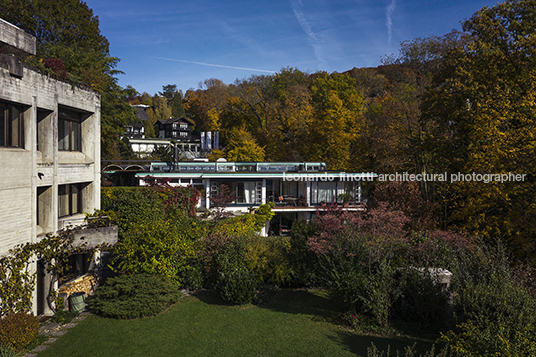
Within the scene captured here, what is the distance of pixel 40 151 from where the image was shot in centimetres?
1328

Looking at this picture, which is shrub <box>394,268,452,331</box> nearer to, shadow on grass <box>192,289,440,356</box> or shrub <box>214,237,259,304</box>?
shadow on grass <box>192,289,440,356</box>

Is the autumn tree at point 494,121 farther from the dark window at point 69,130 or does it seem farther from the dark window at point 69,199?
the dark window at point 69,130

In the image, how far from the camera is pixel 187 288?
16266 mm

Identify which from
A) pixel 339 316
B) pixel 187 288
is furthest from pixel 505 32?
pixel 187 288

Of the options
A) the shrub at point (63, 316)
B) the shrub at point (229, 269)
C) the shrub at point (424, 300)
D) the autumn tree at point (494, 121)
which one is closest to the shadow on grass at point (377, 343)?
the shrub at point (424, 300)

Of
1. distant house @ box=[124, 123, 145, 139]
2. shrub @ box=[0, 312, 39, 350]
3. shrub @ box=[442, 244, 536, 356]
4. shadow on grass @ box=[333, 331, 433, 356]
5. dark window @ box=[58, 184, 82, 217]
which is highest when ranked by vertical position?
distant house @ box=[124, 123, 145, 139]

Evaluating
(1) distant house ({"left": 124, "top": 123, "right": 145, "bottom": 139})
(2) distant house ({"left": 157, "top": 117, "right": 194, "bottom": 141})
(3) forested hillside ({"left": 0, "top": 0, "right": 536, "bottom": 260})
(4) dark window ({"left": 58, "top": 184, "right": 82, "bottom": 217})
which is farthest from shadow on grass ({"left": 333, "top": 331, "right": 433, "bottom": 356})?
(2) distant house ({"left": 157, "top": 117, "right": 194, "bottom": 141})

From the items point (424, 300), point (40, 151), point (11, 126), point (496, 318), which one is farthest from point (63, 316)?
point (496, 318)

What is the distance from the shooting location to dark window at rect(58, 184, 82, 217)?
14.9 meters

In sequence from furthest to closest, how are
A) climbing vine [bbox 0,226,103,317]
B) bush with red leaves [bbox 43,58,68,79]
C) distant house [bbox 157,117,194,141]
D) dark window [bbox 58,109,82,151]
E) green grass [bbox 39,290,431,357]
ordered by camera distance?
distant house [bbox 157,117,194,141] < dark window [bbox 58,109,82,151] < bush with red leaves [bbox 43,58,68,79] < climbing vine [bbox 0,226,103,317] < green grass [bbox 39,290,431,357]

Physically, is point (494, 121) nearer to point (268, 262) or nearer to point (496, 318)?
point (496, 318)

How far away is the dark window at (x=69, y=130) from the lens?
48.8 ft

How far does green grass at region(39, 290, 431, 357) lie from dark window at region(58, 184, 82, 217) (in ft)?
15.6

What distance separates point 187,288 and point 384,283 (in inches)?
353
